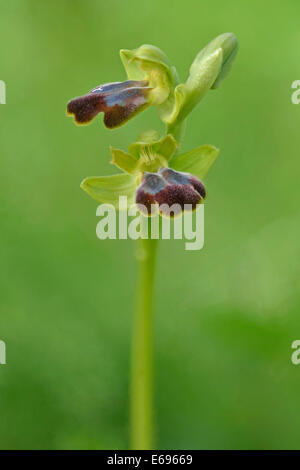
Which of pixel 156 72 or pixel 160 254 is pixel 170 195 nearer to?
pixel 156 72

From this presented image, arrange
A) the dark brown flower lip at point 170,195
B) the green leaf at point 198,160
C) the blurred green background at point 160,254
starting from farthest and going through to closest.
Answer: the blurred green background at point 160,254 < the green leaf at point 198,160 < the dark brown flower lip at point 170,195

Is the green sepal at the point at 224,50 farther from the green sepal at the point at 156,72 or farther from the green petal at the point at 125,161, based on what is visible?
the green petal at the point at 125,161

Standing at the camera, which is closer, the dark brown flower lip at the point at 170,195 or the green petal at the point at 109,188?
the dark brown flower lip at the point at 170,195

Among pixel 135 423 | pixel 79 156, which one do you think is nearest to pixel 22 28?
pixel 79 156

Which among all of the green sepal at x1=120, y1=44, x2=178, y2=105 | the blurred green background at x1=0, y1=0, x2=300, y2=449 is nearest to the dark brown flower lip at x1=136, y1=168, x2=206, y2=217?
the green sepal at x1=120, y1=44, x2=178, y2=105

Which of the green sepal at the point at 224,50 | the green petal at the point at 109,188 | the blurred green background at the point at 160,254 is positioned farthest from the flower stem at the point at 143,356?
the green sepal at the point at 224,50

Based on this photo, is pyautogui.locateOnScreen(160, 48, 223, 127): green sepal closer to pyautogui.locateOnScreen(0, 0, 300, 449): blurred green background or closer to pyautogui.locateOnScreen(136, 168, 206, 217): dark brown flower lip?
pyautogui.locateOnScreen(136, 168, 206, 217): dark brown flower lip

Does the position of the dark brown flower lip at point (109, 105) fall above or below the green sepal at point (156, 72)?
below
